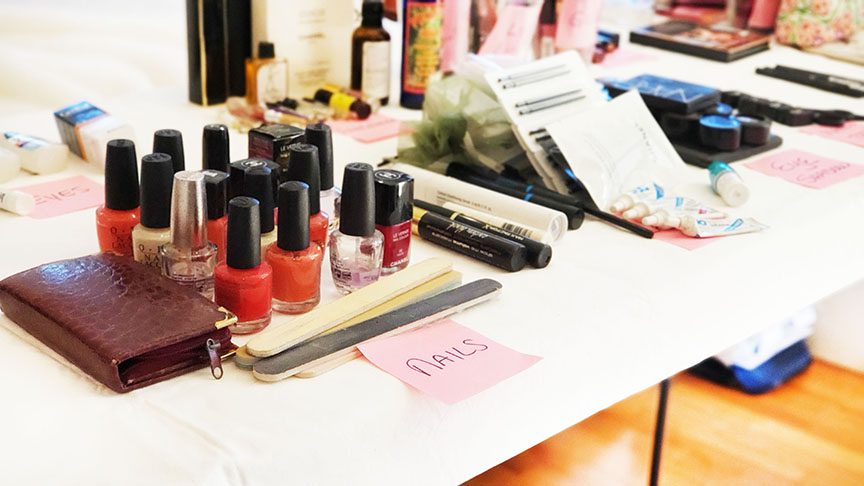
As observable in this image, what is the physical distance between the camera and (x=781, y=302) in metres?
0.92

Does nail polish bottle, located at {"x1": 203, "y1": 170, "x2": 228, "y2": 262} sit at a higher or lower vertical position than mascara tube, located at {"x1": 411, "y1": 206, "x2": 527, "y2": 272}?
higher

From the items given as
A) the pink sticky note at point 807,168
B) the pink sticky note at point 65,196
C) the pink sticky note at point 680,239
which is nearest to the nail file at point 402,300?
the pink sticky note at point 680,239

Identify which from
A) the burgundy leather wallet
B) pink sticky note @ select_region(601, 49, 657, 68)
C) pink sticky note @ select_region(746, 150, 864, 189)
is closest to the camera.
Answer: the burgundy leather wallet

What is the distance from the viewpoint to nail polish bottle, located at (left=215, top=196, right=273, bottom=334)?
677 mm

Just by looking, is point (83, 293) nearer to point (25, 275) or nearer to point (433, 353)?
point (25, 275)

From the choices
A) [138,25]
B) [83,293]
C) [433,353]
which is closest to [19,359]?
[83,293]

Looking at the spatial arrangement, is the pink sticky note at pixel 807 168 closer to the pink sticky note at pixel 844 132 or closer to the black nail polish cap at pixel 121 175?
the pink sticky note at pixel 844 132

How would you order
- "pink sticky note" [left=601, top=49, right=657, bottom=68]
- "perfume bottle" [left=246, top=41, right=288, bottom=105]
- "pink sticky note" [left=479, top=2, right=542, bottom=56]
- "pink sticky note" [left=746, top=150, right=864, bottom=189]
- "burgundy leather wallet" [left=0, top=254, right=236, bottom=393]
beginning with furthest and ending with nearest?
"pink sticky note" [left=601, top=49, right=657, bottom=68], "pink sticky note" [left=479, top=2, right=542, bottom=56], "perfume bottle" [left=246, top=41, right=288, bottom=105], "pink sticky note" [left=746, top=150, right=864, bottom=189], "burgundy leather wallet" [left=0, top=254, right=236, bottom=393]

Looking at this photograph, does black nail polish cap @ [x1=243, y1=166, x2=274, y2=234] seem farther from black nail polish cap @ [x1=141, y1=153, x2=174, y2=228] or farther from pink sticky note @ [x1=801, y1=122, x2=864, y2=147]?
pink sticky note @ [x1=801, y1=122, x2=864, y2=147]

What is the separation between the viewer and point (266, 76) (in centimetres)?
126

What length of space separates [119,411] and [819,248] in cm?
72

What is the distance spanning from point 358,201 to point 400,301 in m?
0.08

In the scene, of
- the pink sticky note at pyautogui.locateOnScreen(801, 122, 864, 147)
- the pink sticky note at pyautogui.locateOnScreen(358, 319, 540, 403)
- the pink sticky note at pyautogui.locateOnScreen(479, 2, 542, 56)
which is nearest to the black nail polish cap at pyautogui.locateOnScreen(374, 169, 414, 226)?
the pink sticky note at pyautogui.locateOnScreen(358, 319, 540, 403)

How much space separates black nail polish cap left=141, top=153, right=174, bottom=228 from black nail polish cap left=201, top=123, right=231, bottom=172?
6cm
